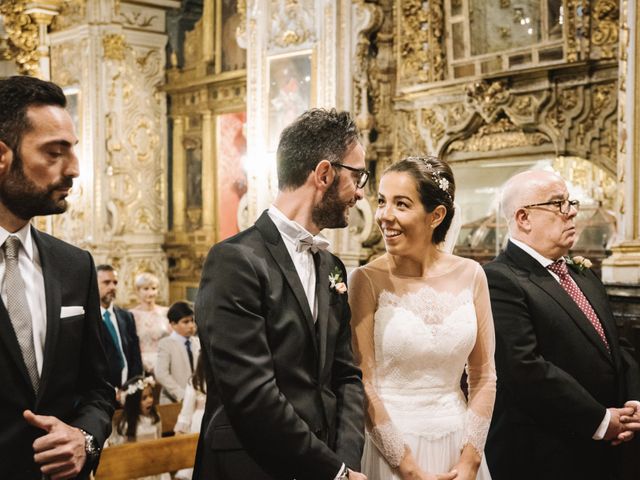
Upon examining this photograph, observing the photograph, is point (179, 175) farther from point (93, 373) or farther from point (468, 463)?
point (93, 373)

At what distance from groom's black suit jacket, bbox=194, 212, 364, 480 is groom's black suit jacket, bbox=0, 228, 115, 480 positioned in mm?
304

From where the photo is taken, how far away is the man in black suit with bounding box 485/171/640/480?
10.2 ft

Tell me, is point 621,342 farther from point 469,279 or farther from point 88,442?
point 88,442

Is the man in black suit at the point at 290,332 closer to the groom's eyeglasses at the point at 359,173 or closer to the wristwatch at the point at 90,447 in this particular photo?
the groom's eyeglasses at the point at 359,173

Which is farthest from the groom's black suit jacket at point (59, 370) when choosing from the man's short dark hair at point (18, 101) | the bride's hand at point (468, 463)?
the bride's hand at point (468, 463)

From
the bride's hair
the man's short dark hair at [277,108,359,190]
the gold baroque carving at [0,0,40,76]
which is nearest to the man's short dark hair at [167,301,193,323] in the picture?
the bride's hair

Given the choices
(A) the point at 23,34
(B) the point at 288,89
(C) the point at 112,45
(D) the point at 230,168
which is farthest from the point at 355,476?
(A) the point at 23,34

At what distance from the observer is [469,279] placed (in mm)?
2918

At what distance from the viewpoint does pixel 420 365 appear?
2811mm

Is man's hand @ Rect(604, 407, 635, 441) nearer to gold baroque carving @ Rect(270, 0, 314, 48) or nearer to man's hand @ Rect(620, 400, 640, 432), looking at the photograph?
man's hand @ Rect(620, 400, 640, 432)

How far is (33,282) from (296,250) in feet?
2.30

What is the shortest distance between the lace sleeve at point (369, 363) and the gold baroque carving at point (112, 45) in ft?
24.5

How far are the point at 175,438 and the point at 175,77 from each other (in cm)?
696

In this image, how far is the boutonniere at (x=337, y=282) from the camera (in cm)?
247
